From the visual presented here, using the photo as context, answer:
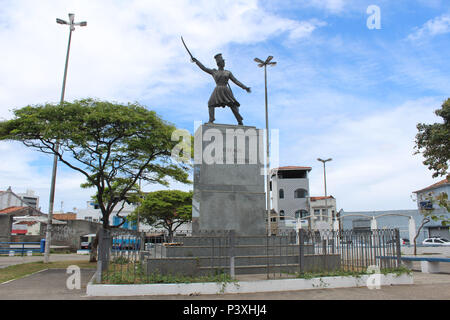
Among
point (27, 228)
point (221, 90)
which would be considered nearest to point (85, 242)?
point (27, 228)

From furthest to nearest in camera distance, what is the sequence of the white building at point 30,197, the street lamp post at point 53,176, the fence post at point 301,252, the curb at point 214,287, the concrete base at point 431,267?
the white building at point 30,197
the street lamp post at point 53,176
the concrete base at point 431,267
the fence post at point 301,252
the curb at point 214,287

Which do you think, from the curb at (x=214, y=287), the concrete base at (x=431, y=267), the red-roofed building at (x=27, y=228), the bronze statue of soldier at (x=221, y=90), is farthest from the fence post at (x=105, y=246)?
the red-roofed building at (x=27, y=228)

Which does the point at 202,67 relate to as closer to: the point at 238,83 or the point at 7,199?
the point at 238,83

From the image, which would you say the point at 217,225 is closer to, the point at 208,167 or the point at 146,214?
the point at 208,167

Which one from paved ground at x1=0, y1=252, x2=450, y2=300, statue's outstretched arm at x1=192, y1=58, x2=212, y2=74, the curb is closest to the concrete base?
paved ground at x1=0, y1=252, x2=450, y2=300

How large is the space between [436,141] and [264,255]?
47.7 ft

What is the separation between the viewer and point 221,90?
478 inches

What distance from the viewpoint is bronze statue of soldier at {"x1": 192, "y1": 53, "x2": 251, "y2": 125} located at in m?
→ 12.1

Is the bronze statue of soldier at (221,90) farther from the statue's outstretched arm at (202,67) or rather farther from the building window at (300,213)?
the building window at (300,213)

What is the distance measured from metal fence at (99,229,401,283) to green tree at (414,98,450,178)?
11824mm

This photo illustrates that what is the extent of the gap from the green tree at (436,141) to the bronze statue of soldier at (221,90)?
1290cm

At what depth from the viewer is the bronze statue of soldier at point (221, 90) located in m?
12.1

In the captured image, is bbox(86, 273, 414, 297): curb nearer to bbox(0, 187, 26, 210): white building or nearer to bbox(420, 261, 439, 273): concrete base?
bbox(420, 261, 439, 273): concrete base

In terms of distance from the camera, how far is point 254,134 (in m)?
12.0
